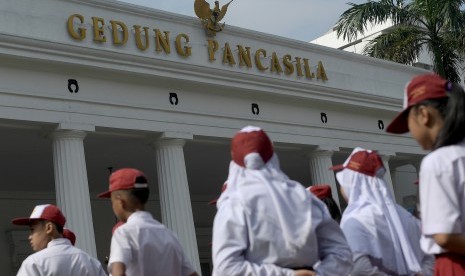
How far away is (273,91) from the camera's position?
20375mm

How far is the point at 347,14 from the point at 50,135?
12.4m

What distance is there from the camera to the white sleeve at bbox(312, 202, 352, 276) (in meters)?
4.33

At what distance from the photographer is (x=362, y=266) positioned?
219 inches

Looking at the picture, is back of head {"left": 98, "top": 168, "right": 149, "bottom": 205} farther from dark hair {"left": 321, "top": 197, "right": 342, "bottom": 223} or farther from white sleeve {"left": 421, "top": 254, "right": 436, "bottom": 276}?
white sleeve {"left": 421, "top": 254, "right": 436, "bottom": 276}

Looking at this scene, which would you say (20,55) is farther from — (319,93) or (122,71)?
(319,93)

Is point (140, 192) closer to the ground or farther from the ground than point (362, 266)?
farther from the ground

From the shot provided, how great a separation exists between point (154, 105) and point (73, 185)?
2901 mm

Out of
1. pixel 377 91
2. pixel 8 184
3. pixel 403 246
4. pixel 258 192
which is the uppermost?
pixel 377 91

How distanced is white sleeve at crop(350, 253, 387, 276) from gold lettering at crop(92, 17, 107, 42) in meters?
12.4

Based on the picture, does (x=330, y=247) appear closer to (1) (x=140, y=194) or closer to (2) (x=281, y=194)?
(2) (x=281, y=194)

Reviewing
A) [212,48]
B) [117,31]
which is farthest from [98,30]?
[212,48]

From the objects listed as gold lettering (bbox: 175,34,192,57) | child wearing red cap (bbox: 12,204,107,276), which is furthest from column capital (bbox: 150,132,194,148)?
child wearing red cap (bbox: 12,204,107,276)

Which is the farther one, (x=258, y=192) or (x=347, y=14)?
(x=347, y=14)

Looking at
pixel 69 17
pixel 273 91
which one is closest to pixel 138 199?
pixel 69 17
